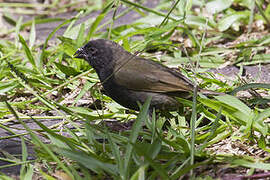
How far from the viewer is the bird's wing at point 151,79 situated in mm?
3822

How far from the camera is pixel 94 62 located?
163 inches

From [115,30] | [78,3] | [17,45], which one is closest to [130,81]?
[115,30]

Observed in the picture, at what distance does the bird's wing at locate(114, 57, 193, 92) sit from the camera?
3822 millimetres

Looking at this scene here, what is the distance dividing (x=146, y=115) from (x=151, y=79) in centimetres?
96

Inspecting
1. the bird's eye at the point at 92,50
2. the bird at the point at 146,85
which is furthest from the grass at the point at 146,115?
the bird's eye at the point at 92,50

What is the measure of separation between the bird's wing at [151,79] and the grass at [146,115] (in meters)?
0.18

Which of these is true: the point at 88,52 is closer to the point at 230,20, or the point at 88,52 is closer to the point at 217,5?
the point at 230,20

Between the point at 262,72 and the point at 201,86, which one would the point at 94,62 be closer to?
the point at 201,86

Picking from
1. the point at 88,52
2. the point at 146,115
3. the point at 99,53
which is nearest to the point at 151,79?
the point at 99,53

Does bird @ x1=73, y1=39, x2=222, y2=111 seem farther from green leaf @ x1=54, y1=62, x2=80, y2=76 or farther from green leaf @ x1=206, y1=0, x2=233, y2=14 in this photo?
green leaf @ x1=206, y1=0, x2=233, y2=14

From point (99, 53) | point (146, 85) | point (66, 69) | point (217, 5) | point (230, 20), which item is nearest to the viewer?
Result: point (146, 85)

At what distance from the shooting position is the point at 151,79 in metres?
3.86

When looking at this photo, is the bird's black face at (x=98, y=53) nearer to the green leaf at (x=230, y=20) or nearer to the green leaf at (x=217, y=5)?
the green leaf at (x=230, y=20)

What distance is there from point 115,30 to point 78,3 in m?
2.53
